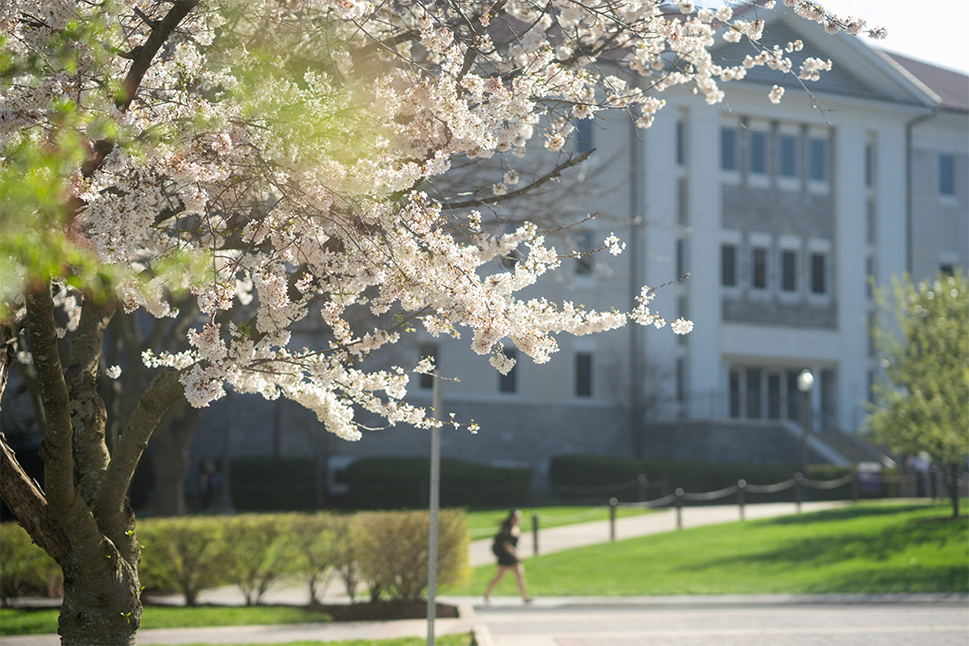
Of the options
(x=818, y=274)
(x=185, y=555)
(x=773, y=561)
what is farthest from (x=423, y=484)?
(x=818, y=274)

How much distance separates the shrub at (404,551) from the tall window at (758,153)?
25850 mm

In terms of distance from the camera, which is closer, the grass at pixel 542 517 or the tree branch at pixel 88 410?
the tree branch at pixel 88 410

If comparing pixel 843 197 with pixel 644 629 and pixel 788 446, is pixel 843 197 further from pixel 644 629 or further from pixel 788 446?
pixel 644 629

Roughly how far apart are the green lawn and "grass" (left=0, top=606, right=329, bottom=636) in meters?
3.50

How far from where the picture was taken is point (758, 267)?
36.4m

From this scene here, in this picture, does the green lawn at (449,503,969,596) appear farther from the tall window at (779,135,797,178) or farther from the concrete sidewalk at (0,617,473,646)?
the tall window at (779,135,797,178)

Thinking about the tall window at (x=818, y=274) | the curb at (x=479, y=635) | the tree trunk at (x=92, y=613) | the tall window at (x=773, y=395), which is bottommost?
the curb at (x=479, y=635)

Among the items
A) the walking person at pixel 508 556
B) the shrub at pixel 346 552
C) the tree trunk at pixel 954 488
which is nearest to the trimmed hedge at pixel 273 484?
the walking person at pixel 508 556

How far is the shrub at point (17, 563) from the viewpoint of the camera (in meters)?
13.0

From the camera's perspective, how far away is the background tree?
21.2 m

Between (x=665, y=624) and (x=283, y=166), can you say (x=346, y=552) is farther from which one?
(x=283, y=166)

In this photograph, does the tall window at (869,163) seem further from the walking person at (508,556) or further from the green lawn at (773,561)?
the walking person at (508,556)

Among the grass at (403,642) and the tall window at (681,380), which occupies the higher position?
the tall window at (681,380)

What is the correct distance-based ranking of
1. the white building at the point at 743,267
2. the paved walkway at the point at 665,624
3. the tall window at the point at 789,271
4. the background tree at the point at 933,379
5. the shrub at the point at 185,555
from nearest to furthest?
1. the paved walkway at the point at 665,624
2. the shrub at the point at 185,555
3. the background tree at the point at 933,379
4. the white building at the point at 743,267
5. the tall window at the point at 789,271
